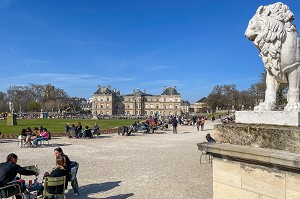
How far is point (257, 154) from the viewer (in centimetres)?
344

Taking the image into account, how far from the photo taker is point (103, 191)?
7.71 meters

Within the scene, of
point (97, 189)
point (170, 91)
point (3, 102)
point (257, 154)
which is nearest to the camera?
point (257, 154)

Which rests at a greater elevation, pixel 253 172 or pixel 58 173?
pixel 253 172

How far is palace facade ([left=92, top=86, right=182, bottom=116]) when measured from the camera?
408ft

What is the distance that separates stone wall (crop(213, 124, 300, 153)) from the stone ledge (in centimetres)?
8

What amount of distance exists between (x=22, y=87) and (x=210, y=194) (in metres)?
113

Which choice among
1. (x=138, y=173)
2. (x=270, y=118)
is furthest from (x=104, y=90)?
(x=270, y=118)

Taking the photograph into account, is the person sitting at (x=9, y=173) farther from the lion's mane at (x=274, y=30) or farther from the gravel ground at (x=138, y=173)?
the lion's mane at (x=274, y=30)

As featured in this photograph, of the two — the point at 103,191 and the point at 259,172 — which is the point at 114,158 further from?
the point at 259,172

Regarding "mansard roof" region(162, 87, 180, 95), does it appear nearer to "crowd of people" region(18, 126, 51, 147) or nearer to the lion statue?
"crowd of people" region(18, 126, 51, 147)

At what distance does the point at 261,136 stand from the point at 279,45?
1270mm

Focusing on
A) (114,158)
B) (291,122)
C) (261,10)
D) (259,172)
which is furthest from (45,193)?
(114,158)

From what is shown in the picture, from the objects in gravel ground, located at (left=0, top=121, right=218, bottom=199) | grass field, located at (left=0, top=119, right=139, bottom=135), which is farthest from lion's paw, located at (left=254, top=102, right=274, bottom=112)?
grass field, located at (left=0, top=119, right=139, bottom=135)

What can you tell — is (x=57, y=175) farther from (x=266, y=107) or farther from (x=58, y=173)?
(x=266, y=107)
